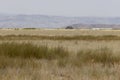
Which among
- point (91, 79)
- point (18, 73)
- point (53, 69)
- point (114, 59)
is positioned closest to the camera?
point (91, 79)

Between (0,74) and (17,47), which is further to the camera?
(17,47)

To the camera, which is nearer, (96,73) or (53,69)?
(96,73)

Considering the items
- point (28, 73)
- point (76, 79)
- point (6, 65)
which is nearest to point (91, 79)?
point (76, 79)

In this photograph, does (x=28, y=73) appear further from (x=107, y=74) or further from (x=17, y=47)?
(x=17, y=47)

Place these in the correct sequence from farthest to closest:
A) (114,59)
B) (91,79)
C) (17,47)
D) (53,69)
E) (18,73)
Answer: (17,47) < (114,59) < (53,69) < (18,73) < (91,79)

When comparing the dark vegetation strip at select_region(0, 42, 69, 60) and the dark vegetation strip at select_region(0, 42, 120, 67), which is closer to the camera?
the dark vegetation strip at select_region(0, 42, 120, 67)

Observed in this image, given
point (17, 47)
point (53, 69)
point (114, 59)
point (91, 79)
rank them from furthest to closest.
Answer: point (17, 47), point (114, 59), point (53, 69), point (91, 79)

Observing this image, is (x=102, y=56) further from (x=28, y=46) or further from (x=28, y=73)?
(x=28, y=73)

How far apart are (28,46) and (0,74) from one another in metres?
5.97

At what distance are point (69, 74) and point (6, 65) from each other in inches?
98.5

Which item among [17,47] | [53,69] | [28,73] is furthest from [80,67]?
Result: [17,47]

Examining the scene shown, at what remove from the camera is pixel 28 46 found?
51.1 feet

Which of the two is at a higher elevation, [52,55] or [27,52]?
[27,52]

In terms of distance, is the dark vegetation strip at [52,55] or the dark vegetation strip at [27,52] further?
the dark vegetation strip at [27,52]
